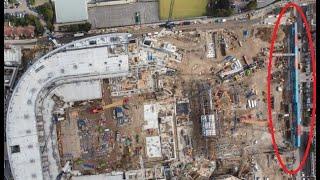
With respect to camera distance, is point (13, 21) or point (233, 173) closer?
point (13, 21)

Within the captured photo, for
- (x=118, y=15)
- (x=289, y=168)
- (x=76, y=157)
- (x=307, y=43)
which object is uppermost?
(x=118, y=15)

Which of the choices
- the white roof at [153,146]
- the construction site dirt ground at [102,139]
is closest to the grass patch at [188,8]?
the construction site dirt ground at [102,139]

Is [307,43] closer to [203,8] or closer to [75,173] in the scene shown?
[203,8]

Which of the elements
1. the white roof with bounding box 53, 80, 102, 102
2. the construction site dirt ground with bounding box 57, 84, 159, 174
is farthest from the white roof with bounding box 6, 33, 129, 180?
the construction site dirt ground with bounding box 57, 84, 159, 174

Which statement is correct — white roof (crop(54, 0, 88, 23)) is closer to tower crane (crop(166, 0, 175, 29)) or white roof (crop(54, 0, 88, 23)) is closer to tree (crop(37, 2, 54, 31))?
tree (crop(37, 2, 54, 31))

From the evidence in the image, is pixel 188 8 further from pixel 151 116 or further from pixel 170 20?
pixel 151 116

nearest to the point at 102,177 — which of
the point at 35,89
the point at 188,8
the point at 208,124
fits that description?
the point at 35,89
